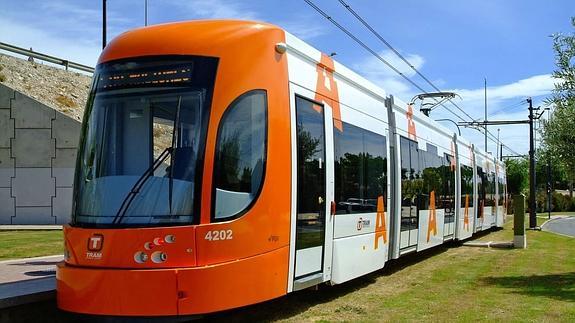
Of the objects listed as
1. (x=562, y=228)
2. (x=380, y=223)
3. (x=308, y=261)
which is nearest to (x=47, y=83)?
(x=380, y=223)

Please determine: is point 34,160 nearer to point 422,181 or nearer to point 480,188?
point 480,188

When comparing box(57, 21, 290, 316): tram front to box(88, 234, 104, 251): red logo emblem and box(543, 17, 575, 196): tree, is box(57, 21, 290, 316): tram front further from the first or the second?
box(543, 17, 575, 196): tree

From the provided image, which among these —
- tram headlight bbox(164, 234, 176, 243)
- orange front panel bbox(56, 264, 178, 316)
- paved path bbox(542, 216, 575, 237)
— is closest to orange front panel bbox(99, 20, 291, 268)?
tram headlight bbox(164, 234, 176, 243)

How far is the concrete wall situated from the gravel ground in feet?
3.86

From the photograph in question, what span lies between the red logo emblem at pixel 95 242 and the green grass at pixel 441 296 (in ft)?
7.50

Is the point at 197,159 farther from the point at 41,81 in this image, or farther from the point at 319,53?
the point at 41,81

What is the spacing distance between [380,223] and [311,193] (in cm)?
319

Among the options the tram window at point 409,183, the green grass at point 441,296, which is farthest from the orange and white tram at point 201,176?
the tram window at point 409,183

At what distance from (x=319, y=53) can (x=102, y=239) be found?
430cm

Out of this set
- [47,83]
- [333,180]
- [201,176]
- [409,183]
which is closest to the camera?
[201,176]

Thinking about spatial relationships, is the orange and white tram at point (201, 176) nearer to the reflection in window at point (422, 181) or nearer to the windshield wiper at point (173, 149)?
the windshield wiper at point (173, 149)

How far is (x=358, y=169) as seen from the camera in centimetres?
1045

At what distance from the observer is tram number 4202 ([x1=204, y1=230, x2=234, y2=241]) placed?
689cm

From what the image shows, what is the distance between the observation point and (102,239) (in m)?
6.95
